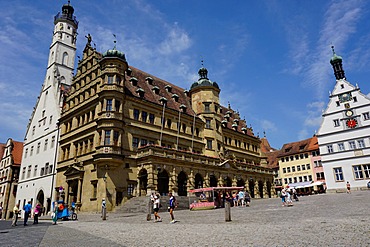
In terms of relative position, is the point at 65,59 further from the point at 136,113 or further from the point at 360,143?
the point at 360,143

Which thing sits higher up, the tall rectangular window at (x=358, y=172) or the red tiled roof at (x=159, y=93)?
the red tiled roof at (x=159, y=93)

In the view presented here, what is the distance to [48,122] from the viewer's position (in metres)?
46.2

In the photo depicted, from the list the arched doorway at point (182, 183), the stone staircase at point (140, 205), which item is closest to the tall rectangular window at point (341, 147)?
the arched doorway at point (182, 183)

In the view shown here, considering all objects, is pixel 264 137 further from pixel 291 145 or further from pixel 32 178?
pixel 32 178

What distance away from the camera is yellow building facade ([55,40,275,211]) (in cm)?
3228

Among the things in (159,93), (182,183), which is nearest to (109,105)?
(159,93)

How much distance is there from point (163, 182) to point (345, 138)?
3468cm

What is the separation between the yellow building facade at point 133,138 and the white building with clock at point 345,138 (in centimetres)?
1406

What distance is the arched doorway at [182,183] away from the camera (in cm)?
3569

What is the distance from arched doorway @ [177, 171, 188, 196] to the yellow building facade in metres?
0.12

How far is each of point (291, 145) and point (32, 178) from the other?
188 feet

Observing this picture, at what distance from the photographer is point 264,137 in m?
89.7

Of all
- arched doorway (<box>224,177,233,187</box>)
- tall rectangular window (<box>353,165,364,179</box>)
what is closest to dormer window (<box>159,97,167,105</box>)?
arched doorway (<box>224,177,233,187</box>)

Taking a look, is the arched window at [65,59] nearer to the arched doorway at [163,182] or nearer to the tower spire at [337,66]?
the arched doorway at [163,182]
